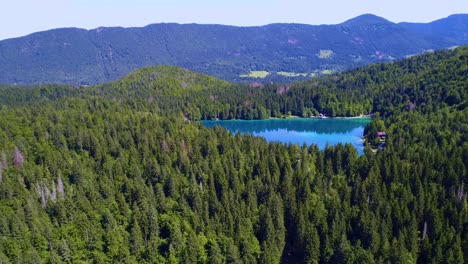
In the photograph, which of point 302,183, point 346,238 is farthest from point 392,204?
point 302,183

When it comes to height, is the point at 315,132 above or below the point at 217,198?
above

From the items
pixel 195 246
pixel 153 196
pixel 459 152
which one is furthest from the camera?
pixel 459 152

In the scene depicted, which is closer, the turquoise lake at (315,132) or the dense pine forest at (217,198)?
the dense pine forest at (217,198)

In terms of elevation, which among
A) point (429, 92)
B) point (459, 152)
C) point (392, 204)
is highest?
point (429, 92)

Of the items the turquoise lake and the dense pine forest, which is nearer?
the dense pine forest

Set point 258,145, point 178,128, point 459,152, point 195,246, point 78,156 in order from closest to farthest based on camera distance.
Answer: point 195,246, point 459,152, point 78,156, point 258,145, point 178,128

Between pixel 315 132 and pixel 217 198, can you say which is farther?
pixel 315 132

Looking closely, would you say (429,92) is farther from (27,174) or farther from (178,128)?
(27,174)

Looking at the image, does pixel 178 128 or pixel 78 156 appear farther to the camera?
pixel 178 128
